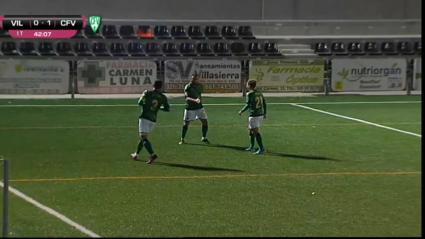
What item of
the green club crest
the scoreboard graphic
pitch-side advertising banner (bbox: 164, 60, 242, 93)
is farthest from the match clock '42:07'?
pitch-side advertising banner (bbox: 164, 60, 242, 93)

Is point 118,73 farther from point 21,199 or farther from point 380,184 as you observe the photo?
Answer: point 21,199

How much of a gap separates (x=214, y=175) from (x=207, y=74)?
15792 millimetres

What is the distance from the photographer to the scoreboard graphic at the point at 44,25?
96.3ft

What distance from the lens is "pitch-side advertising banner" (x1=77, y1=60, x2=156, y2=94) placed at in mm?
26691

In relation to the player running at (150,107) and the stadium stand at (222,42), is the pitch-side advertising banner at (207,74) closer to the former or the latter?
the stadium stand at (222,42)

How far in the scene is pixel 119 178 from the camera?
12.0 m

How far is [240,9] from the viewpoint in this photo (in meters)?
33.9

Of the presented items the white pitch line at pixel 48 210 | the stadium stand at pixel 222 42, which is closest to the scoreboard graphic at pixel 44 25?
the stadium stand at pixel 222 42

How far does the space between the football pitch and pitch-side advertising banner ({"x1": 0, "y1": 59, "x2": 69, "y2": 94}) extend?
2992 mm

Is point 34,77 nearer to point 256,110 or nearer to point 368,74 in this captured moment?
point 368,74

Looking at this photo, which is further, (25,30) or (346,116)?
(25,30)

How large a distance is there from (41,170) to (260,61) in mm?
17632

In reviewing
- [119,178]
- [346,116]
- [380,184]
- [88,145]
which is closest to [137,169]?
[119,178]

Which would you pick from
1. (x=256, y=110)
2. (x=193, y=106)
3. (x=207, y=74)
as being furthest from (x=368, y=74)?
(x=256, y=110)
